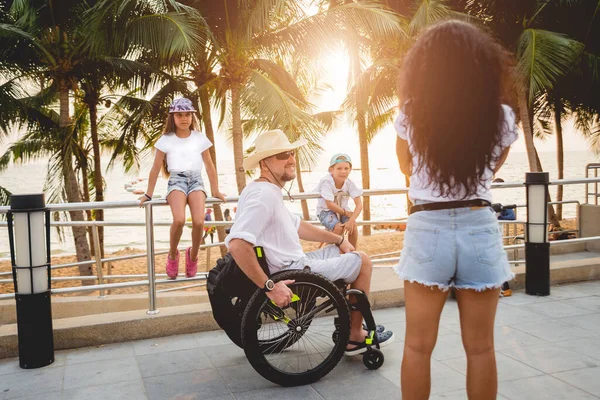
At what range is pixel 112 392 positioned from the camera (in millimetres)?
3508

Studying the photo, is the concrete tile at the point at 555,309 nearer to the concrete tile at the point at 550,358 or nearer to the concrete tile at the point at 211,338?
the concrete tile at the point at 550,358

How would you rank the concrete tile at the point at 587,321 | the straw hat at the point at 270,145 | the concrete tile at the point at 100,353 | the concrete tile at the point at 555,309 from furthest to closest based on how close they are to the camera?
the concrete tile at the point at 555,309 < the concrete tile at the point at 587,321 < the concrete tile at the point at 100,353 < the straw hat at the point at 270,145

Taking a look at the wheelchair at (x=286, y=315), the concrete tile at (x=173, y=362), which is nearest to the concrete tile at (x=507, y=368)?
the wheelchair at (x=286, y=315)

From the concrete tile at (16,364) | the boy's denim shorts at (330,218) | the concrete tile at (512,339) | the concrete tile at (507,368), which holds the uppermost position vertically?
the boy's denim shorts at (330,218)

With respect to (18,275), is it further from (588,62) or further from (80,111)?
(588,62)

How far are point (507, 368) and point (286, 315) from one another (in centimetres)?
147

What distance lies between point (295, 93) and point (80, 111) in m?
9.59

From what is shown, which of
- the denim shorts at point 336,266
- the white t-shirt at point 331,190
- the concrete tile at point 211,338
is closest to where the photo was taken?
the denim shorts at point 336,266

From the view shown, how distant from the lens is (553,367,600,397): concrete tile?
334cm

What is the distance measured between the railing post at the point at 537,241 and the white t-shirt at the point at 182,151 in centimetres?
316

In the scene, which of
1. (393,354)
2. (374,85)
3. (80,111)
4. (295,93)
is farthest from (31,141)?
(393,354)

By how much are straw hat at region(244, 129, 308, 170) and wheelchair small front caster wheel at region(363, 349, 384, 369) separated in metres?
1.41

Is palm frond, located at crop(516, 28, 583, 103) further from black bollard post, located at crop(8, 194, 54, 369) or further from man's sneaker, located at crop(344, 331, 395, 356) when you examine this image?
black bollard post, located at crop(8, 194, 54, 369)

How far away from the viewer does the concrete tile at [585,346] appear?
3928 mm
